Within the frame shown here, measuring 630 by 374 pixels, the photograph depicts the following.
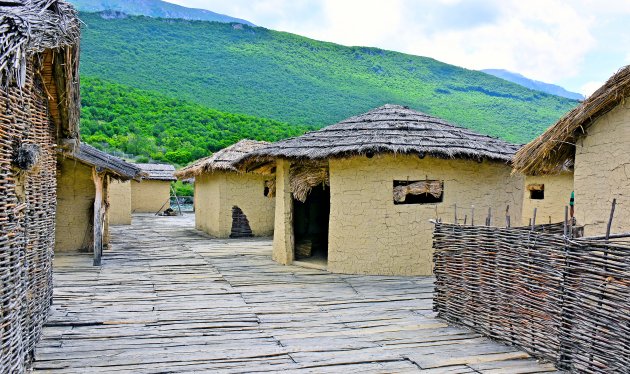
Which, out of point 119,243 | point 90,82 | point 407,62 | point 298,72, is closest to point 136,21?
point 298,72

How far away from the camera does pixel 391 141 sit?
9781mm

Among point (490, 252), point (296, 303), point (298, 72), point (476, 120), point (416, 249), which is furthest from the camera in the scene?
point (298, 72)

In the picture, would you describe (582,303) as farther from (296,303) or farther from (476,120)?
(476,120)

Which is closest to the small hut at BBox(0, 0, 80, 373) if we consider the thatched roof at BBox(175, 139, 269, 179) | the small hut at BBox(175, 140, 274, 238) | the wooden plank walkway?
the wooden plank walkway

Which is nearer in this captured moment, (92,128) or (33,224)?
(33,224)

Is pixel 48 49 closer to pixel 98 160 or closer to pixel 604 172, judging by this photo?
pixel 604 172

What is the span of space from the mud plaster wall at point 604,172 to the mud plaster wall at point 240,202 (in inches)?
452

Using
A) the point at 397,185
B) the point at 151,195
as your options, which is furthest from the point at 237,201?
the point at 151,195

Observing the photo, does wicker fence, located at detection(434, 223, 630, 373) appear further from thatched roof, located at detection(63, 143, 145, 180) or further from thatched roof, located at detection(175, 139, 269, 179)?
thatched roof, located at detection(175, 139, 269, 179)

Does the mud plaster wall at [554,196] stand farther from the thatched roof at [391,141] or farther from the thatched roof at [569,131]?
the thatched roof at [569,131]

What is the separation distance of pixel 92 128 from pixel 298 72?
2836cm

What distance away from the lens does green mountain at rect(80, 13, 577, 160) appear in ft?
139

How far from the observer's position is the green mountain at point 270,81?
42438mm

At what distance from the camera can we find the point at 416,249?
10039 mm
